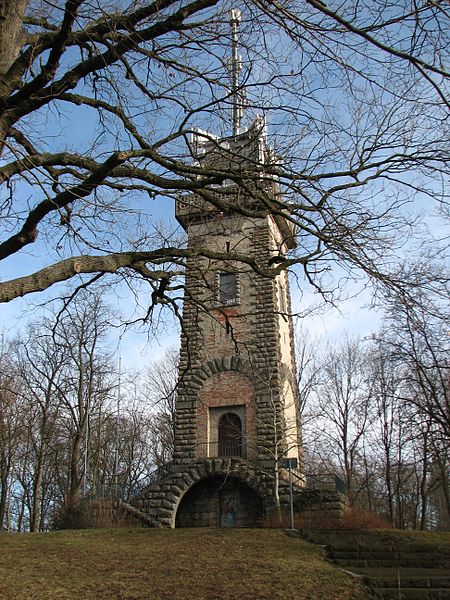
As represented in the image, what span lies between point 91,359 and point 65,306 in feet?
55.9

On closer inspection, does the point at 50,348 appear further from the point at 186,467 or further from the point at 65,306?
the point at 65,306

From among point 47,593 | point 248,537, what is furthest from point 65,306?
point 248,537

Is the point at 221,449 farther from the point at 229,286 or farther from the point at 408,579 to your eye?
the point at 408,579

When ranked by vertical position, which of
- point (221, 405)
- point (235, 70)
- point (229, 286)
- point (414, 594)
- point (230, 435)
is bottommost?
point (414, 594)

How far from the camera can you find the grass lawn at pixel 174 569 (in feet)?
26.4

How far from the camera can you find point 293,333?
966 inches

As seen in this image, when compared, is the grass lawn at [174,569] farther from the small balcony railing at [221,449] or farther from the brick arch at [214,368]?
the brick arch at [214,368]

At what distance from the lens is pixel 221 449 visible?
63.7ft

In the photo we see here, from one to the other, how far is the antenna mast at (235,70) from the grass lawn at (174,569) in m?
6.43

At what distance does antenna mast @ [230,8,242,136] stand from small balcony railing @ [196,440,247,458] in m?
13.8

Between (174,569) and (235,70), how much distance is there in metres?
7.85

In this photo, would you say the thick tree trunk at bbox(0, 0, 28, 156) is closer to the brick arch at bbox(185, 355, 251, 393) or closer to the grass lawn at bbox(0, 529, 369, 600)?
the grass lawn at bbox(0, 529, 369, 600)

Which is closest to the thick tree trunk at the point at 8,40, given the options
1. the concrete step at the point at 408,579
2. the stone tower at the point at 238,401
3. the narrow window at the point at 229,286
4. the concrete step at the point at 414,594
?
the concrete step at the point at 414,594

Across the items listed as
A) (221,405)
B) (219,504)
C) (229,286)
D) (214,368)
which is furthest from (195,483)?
(229,286)
